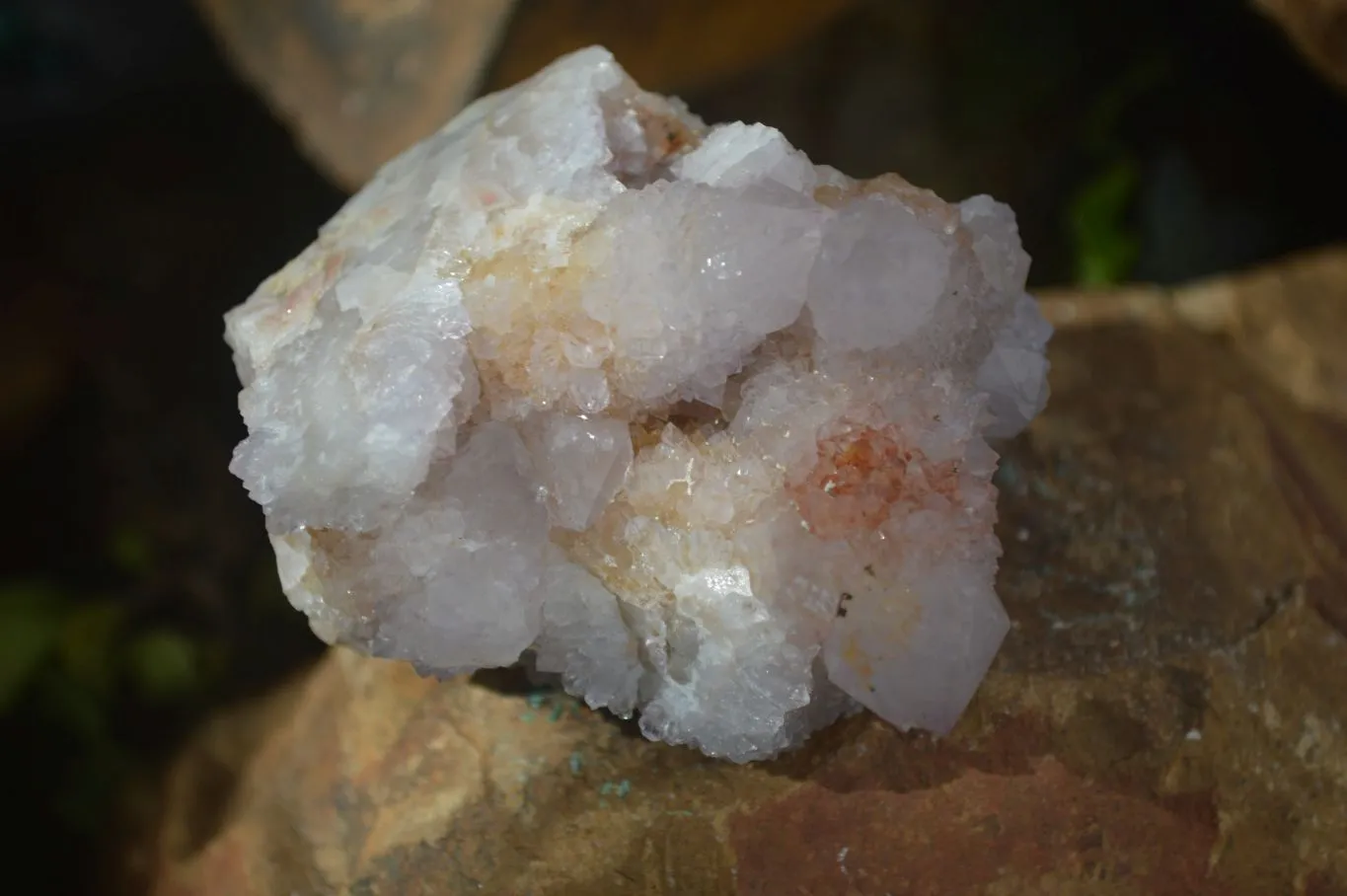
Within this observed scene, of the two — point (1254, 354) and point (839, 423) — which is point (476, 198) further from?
point (1254, 354)

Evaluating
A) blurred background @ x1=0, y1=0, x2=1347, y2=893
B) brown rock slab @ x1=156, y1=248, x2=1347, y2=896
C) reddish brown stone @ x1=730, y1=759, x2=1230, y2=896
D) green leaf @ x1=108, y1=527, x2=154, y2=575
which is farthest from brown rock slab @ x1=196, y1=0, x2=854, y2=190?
reddish brown stone @ x1=730, y1=759, x2=1230, y2=896

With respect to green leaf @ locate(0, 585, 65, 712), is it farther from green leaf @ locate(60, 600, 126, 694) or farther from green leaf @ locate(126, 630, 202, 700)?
green leaf @ locate(126, 630, 202, 700)

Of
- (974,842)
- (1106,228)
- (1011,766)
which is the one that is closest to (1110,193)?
(1106,228)

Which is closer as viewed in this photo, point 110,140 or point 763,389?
point 763,389

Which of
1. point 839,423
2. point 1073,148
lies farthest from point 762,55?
point 839,423

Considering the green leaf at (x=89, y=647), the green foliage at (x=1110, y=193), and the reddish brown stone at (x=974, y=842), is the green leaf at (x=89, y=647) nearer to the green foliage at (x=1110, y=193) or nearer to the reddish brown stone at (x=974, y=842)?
the reddish brown stone at (x=974, y=842)

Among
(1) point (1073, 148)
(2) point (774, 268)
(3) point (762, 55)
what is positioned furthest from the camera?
(1) point (1073, 148)

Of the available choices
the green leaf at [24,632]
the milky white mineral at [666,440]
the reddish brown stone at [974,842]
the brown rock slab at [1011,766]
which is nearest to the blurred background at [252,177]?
the green leaf at [24,632]

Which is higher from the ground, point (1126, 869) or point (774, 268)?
point (774, 268)
